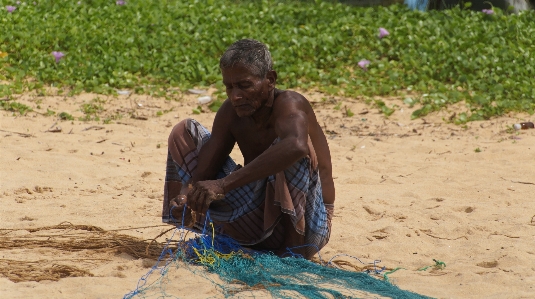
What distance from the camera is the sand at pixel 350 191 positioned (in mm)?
3572

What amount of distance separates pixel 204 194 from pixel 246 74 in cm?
60

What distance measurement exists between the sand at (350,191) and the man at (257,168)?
39 cm

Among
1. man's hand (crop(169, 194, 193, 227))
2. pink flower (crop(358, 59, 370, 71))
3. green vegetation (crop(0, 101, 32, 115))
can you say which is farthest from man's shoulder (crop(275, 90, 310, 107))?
pink flower (crop(358, 59, 370, 71))

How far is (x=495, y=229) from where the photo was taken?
443 cm

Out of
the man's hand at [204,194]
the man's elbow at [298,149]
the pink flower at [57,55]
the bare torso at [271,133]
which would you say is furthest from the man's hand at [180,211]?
the pink flower at [57,55]

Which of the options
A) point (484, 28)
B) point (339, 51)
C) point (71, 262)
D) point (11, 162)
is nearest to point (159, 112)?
point (11, 162)

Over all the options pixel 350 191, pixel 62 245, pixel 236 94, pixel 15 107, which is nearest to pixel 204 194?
pixel 236 94

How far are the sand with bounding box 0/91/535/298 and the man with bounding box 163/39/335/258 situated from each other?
1.26 ft

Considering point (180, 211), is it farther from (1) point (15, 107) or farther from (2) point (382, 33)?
(2) point (382, 33)

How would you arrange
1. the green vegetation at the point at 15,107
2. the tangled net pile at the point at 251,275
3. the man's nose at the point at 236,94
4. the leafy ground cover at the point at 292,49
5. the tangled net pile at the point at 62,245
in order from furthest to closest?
the leafy ground cover at the point at 292,49 < the green vegetation at the point at 15,107 < the man's nose at the point at 236,94 < the tangled net pile at the point at 62,245 < the tangled net pile at the point at 251,275

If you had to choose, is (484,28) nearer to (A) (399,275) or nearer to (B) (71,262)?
(A) (399,275)

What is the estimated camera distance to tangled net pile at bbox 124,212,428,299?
10.5 feet

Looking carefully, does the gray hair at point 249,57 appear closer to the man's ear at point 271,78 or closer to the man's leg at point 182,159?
the man's ear at point 271,78

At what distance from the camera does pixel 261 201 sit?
3.63 meters
